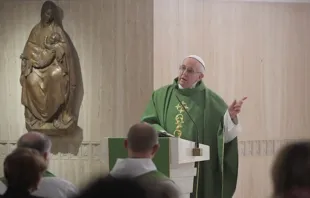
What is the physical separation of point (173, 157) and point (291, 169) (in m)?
2.24

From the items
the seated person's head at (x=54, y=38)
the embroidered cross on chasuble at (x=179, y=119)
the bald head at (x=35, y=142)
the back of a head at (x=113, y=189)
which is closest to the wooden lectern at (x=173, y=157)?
the embroidered cross on chasuble at (x=179, y=119)

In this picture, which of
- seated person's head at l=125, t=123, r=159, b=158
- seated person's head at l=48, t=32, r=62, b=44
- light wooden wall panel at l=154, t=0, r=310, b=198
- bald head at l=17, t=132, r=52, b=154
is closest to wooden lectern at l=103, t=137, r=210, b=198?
seated person's head at l=125, t=123, r=159, b=158

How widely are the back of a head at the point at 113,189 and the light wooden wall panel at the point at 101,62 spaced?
518 centimetres

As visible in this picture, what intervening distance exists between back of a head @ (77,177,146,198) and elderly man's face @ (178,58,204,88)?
351cm

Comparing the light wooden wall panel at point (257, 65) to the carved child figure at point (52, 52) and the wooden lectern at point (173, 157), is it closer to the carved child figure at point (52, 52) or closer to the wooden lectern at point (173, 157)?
the carved child figure at point (52, 52)

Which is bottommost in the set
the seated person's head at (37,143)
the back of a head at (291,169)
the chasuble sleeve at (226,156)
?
the chasuble sleeve at (226,156)

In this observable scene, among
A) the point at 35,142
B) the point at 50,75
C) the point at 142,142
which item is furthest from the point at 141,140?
the point at 50,75

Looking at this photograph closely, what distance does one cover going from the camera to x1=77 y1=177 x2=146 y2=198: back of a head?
1.23 m

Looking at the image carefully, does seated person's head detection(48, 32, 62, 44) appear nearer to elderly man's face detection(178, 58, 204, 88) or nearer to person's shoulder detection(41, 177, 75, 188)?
elderly man's face detection(178, 58, 204, 88)

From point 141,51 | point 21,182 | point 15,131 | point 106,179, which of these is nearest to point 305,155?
point 106,179

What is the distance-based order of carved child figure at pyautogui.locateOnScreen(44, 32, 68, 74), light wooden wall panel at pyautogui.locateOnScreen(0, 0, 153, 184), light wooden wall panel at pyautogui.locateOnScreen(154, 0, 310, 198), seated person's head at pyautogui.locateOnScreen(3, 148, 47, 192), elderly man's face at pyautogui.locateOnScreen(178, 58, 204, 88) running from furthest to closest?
light wooden wall panel at pyautogui.locateOnScreen(154, 0, 310, 198) → carved child figure at pyautogui.locateOnScreen(44, 32, 68, 74) → light wooden wall panel at pyautogui.locateOnScreen(0, 0, 153, 184) → elderly man's face at pyautogui.locateOnScreen(178, 58, 204, 88) → seated person's head at pyautogui.locateOnScreen(3, 148, 47, 192)

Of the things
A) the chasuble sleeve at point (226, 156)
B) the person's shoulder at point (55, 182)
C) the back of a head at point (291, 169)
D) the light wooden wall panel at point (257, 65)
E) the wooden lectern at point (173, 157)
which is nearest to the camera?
the back of a head at point (291, 169)

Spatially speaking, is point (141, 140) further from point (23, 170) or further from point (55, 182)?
point (23, 170)

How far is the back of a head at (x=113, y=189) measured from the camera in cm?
123
